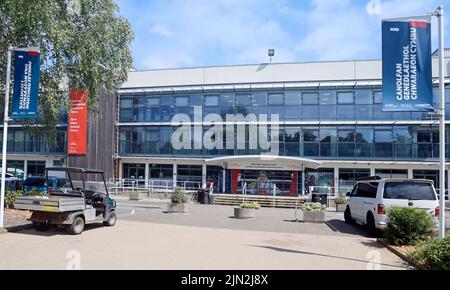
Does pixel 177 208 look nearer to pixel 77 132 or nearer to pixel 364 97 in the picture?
pixel 77 132

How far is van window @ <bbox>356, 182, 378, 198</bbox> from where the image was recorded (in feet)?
44.4

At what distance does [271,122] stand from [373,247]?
20.4 m

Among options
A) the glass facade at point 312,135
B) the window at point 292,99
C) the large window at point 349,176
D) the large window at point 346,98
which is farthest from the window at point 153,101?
the large window at point 349,176

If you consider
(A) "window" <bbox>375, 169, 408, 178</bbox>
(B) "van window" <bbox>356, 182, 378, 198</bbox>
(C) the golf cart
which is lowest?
(C) the golf cart

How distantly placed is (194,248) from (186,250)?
1.19ft

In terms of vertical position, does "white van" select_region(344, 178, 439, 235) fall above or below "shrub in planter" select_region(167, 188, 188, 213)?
above

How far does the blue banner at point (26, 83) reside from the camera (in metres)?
11.8

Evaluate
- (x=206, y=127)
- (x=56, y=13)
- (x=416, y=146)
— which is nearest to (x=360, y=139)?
(x=416, y=146)

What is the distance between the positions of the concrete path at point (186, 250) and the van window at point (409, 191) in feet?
5.41

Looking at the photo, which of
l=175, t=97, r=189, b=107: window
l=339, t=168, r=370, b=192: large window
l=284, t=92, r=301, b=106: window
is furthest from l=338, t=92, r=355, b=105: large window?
l=175, t=97, r=189, b=107: window

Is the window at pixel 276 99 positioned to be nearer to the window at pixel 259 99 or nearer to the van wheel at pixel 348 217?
the window at pixel 259 99

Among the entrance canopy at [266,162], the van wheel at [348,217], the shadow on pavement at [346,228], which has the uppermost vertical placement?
the entrance canopy at [266,162]

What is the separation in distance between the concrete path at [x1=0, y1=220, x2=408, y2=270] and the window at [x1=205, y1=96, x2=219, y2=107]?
19840mm

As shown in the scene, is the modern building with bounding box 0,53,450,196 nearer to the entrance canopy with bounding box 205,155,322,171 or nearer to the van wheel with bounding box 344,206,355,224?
the entrance canopy with bounding box 205,155,322,171
